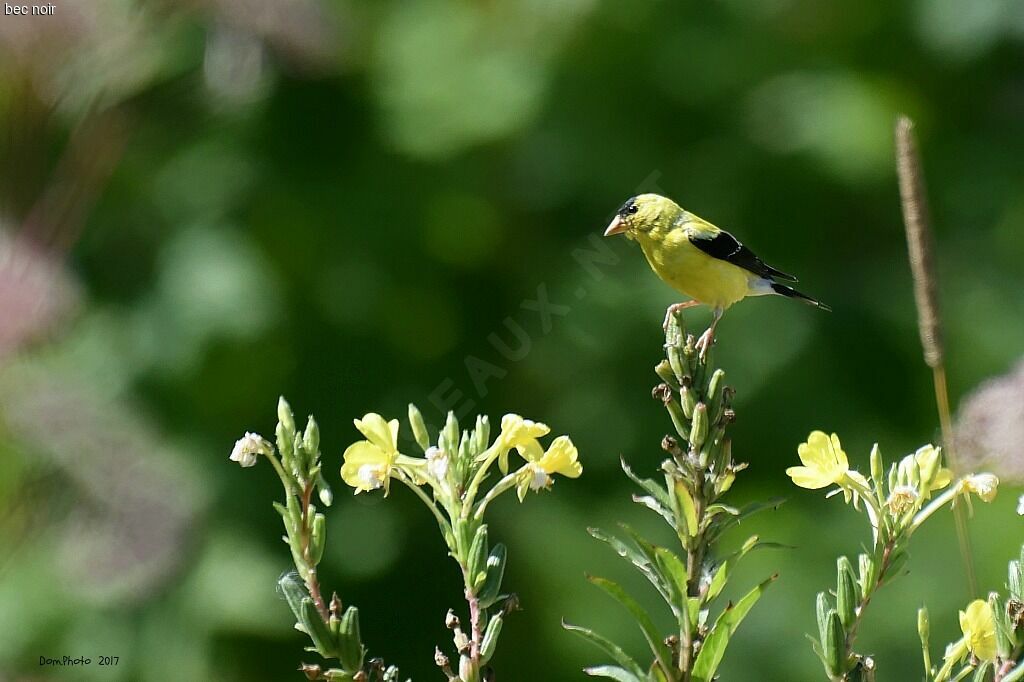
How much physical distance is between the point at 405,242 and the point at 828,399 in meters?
0.78

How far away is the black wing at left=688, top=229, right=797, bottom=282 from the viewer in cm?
90

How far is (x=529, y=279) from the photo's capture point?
1.96m

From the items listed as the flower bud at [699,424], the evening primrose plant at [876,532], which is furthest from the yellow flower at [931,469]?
the flower bud at [699,424]

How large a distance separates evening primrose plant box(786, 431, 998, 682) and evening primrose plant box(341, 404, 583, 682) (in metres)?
0.13

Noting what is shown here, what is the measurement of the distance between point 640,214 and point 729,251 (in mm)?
81

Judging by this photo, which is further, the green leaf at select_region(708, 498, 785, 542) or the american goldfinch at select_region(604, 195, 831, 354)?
the american goldfinch at select_region(604, 195, 831, 354)

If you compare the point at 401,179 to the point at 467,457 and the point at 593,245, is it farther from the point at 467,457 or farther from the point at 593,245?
the point at 467,457

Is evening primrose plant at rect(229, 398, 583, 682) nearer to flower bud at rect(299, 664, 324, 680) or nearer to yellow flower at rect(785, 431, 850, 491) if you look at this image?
flower bud at rect(299, 664, 324, 680)

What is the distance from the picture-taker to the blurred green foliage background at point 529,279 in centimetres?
178

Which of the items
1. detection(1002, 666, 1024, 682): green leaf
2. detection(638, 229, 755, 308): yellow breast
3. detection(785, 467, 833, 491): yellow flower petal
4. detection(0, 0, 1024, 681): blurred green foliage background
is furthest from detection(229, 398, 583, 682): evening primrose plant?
detection(0, 0, 1024, 681): blurred green foliage background

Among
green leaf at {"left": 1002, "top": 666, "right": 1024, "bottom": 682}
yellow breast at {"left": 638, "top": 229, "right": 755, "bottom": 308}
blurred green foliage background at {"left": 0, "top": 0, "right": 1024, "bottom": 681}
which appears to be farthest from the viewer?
blurred green foliage background at {"left": 0, "top": 0, "right": 1024, "bottom": 681}

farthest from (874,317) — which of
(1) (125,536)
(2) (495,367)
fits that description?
(1) (125,536)

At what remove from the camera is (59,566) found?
1.58 metres

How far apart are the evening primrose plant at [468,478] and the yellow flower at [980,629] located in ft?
0.63
